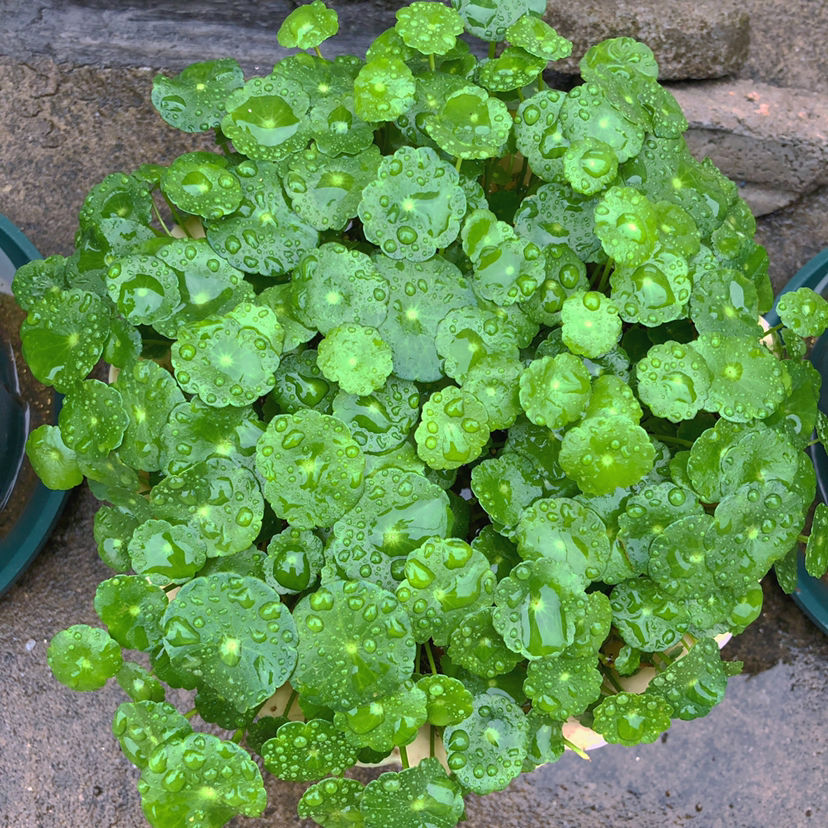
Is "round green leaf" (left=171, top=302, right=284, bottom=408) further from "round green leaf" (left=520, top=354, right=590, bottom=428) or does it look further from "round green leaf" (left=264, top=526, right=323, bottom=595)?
"round green leaf" (left=520, top=354, right=590, bottom=428)

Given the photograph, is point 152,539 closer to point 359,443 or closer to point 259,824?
point 359,443

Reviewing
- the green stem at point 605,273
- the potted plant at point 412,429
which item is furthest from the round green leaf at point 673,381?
the green stem at point 605,273

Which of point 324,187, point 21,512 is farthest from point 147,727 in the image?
point 21,512

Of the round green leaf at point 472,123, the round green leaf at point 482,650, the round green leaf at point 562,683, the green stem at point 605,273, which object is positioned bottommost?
the round green leaf at point 562,683

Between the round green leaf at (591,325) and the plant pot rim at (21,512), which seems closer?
the round green leaf at (591,325)

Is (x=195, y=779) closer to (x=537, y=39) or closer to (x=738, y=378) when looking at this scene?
(x=738, y=378)

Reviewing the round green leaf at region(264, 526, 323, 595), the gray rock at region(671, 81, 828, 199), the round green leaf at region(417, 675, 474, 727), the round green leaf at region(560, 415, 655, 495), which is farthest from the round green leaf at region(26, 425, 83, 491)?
the gray rock at region(671, 81, 828, 199)

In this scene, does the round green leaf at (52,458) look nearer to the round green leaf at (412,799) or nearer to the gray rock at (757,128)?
the round green leaf at (412,799)
